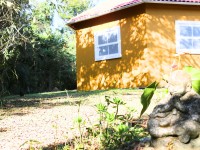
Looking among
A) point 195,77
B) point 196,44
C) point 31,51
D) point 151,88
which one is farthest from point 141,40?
point 151,88

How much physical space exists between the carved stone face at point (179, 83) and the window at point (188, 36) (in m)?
10.7

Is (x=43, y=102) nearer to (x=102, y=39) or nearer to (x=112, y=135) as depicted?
(x=102, y=39)

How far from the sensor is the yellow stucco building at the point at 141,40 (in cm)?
1293

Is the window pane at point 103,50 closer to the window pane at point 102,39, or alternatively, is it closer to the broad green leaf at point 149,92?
the window pane at point 102,39

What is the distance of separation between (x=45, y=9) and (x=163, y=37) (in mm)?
4533

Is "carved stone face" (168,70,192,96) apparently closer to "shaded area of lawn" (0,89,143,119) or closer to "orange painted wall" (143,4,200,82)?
"shaded area of lawn" (0,89,143,119)

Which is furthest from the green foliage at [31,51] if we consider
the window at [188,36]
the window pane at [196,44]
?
the window pane at [196,44]

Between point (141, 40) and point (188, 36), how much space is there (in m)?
1.86

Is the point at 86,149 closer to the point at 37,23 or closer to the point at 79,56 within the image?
the point at 37,23

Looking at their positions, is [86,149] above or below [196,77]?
below

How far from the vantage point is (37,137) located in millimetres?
4703

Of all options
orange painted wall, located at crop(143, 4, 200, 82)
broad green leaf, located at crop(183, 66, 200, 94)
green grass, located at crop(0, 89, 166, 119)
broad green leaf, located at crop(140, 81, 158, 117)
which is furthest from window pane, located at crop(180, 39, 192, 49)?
broad green leaf, located at crop(140, 81, 158, 117)

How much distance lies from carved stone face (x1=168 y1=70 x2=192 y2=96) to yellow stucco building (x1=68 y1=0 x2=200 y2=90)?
9.99 m

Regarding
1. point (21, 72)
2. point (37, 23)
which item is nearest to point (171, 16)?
point (37, 23)
